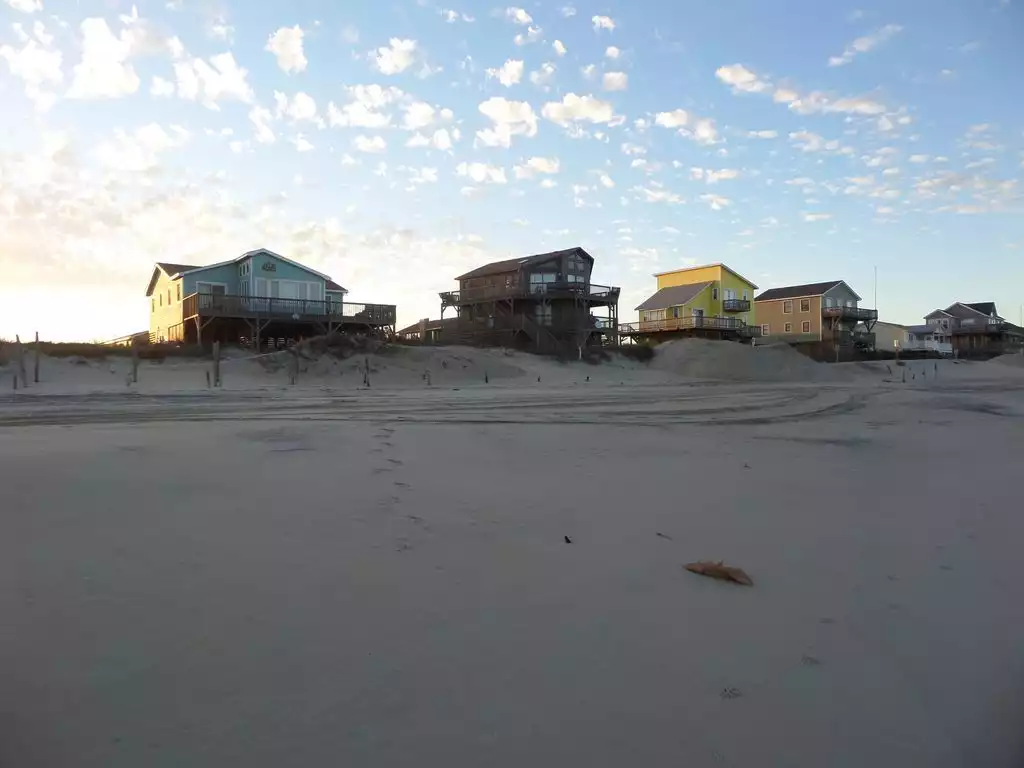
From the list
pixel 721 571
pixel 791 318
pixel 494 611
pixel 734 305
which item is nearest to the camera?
pixel 494 611

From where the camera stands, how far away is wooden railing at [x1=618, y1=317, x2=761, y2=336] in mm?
60281

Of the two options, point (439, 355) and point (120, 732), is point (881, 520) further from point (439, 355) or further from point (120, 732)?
point (439, 355)

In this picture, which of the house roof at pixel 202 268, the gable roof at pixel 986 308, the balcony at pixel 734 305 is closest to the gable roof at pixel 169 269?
the house roof at pixel 202 268

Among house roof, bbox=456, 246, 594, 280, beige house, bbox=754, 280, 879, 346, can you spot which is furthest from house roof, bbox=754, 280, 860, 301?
house roof, bbox=456, 246, 594, 280

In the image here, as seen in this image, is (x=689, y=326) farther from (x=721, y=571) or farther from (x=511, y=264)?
(x=721, y=571)

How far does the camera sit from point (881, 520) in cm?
520

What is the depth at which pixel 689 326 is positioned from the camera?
199 ft

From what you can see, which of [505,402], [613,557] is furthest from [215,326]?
[613,557]

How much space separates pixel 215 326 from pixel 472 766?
3456cm

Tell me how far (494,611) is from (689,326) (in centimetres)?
5980

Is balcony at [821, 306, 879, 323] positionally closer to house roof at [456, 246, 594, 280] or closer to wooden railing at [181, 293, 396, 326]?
house roof at [456, 246, 594, 280]

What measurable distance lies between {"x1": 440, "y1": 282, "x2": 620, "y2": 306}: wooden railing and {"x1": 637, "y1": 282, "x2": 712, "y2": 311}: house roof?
60.0ft

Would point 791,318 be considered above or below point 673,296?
below

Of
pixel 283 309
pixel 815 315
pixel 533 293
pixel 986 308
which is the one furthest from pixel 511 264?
pixel 986 308
